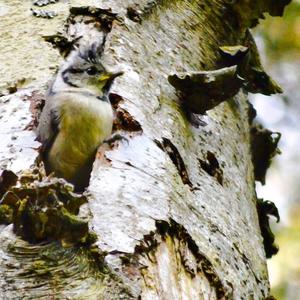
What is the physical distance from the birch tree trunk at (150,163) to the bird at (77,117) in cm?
3

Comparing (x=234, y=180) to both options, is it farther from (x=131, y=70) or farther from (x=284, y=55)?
(x=284, y=55)

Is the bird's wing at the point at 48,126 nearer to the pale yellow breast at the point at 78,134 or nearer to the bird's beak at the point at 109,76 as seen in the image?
the pale yellow breast at the point at 78,134

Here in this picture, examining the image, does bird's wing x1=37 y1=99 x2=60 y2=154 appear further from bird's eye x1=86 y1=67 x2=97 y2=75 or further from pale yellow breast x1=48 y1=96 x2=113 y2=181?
bird's eye x1=86 y1=67 x2=97 y2=75

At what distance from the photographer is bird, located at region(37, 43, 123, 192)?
1.90 metres

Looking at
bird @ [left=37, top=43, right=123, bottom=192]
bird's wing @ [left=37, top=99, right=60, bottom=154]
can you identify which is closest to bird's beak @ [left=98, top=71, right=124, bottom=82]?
bird @ [left=37, top=43, right=123, bottom=192]

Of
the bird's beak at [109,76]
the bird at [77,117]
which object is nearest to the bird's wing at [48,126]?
the bird at [77,117]

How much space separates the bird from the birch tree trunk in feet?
0.10

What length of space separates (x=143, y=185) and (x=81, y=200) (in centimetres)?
35

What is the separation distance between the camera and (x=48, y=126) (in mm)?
1924

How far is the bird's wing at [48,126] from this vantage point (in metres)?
1.90

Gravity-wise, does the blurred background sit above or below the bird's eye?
below

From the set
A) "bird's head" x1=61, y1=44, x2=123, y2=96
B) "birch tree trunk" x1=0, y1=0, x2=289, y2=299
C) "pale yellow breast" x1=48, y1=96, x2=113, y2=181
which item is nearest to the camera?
"birch tree trunk" x1=0, y1=0, x2=289, y2=299

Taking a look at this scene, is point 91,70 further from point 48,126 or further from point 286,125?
point 286,125

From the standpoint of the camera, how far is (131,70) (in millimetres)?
2068
